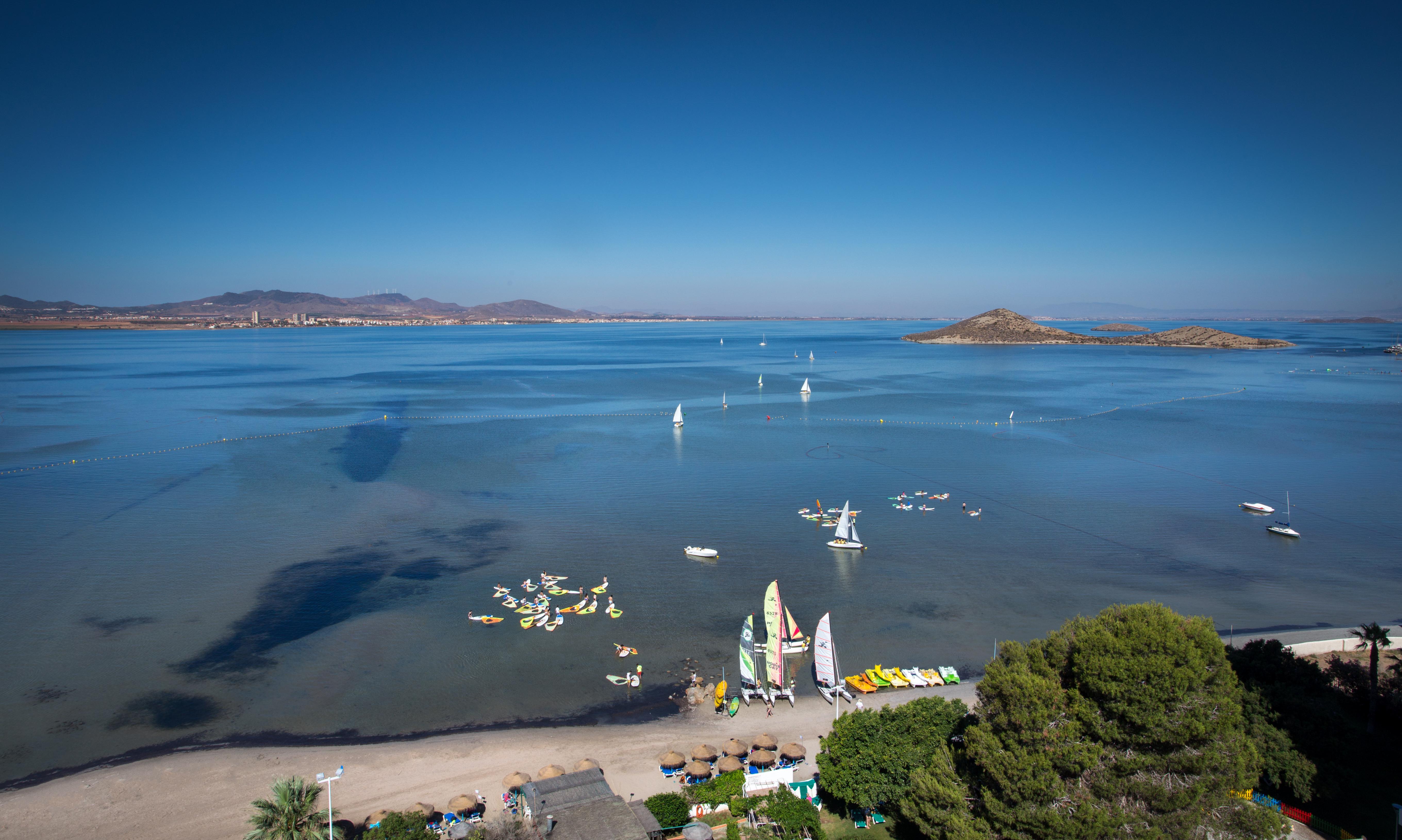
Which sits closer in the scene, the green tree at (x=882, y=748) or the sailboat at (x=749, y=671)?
the green tree at (x=882, y=748)

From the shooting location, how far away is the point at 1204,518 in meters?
37.0

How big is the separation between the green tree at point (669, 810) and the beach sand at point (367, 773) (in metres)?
1.01

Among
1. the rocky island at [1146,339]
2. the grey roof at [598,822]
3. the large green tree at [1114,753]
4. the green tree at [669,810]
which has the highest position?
the rocky island at [1146,339]

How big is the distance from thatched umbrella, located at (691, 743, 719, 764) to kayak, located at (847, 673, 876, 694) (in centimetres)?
519

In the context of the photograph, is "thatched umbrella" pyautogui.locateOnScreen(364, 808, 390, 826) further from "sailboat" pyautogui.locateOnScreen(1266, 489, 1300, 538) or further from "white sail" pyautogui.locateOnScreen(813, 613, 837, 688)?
"sailboat" pyautogui.locateOnScreen(1266, 489, 1300, 538)

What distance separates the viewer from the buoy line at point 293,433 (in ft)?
157

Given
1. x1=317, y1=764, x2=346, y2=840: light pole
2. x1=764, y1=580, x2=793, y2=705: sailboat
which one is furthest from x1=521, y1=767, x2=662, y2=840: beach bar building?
x1=764, y1=580, x2=793, y2=705: sailboat

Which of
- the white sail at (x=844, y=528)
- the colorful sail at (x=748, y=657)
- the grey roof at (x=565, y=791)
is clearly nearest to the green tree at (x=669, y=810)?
the grey roof at (x=565, y=791)

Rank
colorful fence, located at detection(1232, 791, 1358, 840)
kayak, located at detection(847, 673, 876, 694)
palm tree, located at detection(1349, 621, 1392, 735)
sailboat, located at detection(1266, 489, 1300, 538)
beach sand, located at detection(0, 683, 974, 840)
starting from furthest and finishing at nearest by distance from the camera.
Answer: sailboat, located at detection(1266, 489, 1300, 538) < kayak, located at detection(847, 673, 876, 694) < palm tree, located at detection(1349, 621, 1392, 735) < beach sand, located at detection(0, 683, 974, 840) < colorful fence, located at detection(1232, 791, 1358, 840)

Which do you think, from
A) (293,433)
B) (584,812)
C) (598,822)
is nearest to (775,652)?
(584,812)

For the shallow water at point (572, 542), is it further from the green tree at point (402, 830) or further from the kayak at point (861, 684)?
the green tree at point (402, 830)

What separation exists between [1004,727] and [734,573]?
16.5 m

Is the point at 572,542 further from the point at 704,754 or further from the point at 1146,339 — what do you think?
the point at 1146,339

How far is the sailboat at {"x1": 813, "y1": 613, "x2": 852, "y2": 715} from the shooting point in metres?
21.0
